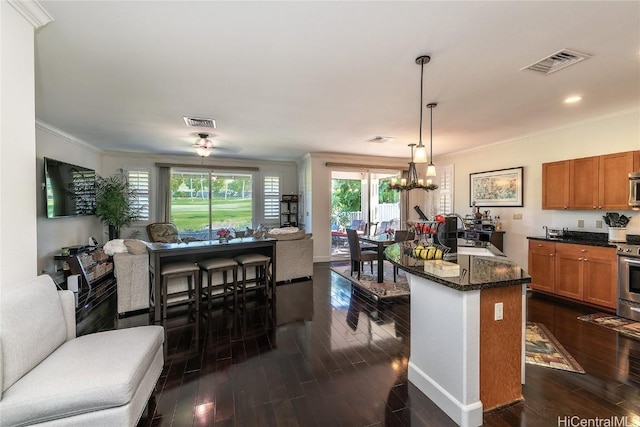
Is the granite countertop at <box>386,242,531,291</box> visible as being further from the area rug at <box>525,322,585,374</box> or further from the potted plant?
the potted plant

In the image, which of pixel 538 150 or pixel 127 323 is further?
pixel 538 150

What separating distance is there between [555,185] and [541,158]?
0.68m

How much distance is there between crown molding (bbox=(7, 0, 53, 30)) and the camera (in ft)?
6.11

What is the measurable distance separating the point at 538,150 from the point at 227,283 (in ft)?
18.8

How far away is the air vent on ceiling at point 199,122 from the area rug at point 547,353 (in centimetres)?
490

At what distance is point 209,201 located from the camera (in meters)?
7.59

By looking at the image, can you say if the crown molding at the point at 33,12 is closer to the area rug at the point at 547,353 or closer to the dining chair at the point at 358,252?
the dining chair at the point at 358,252

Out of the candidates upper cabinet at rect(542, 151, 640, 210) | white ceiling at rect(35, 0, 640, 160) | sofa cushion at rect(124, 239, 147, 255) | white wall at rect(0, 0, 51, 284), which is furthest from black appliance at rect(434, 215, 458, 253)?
sofa cushion at rect(124, 239, 147, 255)

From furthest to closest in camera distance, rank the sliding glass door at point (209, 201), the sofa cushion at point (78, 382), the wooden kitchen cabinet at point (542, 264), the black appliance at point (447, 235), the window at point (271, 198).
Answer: the window at point (271, 198), the sliding glass door at point (209, 201), the wooden kitchen cabinet at point (542, 264), the black appliance at point (447, 235), the sofa cushion at point (78, 382)

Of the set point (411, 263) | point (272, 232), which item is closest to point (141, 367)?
point (411, 263)

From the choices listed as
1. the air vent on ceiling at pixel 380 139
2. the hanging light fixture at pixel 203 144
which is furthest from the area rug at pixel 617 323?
the hanging light fixture at pixel 203 144

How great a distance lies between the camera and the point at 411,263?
7.67 ft

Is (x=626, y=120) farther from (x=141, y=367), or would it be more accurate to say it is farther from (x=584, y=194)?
(x=141, y=367)

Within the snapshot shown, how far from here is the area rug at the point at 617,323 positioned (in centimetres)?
315
